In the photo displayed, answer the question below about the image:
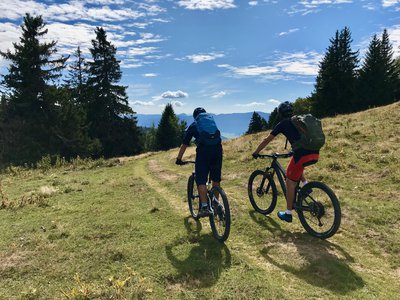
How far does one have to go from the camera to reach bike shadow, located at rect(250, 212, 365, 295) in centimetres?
539

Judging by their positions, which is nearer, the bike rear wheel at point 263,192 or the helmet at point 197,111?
the helmet at point 197,111

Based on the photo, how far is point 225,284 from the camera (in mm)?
5449

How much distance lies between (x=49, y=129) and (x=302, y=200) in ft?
140

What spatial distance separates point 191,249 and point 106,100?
5041 cm

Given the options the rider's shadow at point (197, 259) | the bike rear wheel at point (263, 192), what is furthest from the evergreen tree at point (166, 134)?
the rider's shadow at point (197, 259)

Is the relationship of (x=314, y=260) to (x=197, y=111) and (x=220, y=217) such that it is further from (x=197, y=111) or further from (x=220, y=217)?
(x=197, y=111)

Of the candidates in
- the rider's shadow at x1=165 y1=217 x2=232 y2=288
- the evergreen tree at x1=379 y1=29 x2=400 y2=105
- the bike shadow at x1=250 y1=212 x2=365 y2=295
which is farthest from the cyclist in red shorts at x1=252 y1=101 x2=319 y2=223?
the evergreen tree at x1=379 y1=29 x2=400 y2=105

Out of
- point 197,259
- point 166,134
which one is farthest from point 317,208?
point 166,134

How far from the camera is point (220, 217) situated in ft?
24.1

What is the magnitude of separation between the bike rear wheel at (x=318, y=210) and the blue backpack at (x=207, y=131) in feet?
7.90

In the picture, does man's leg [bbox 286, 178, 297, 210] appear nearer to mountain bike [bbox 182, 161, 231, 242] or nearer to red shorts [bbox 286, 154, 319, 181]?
red shorts [bbox 286, 154, 319, 181]

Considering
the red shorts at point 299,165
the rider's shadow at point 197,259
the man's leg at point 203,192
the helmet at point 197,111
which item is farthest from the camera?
the helmet at point 197,111

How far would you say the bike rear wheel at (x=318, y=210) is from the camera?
6812 millimetres

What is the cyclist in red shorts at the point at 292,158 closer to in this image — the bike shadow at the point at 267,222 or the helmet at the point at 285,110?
the helmet at the point at 285,110
